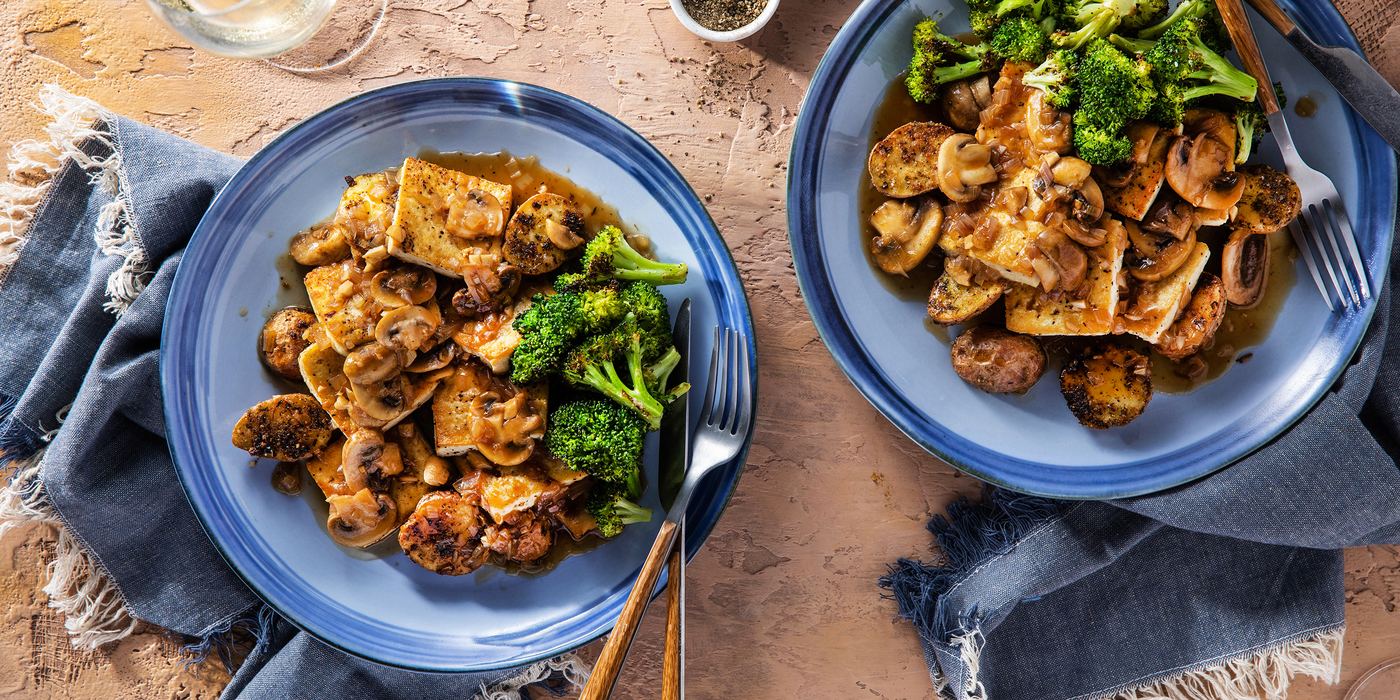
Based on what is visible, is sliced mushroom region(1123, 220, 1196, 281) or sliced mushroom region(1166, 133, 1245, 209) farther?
sliced mushroom region(1123, 220, 1196, 281)

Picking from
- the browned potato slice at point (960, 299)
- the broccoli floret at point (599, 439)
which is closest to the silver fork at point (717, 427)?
the broccoli floret at point (599, 439)

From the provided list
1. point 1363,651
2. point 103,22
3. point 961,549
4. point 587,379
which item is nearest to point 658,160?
point 587,379

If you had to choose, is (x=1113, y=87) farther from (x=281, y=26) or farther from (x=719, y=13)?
(x=281, y=26)

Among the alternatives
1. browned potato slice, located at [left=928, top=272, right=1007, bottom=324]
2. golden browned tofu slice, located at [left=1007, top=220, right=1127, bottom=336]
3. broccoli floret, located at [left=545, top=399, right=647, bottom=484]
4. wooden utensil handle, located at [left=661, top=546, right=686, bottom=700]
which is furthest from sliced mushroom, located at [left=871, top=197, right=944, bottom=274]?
wooden utensil handle, located at [left=661, top=546, right=686, bottom=700]

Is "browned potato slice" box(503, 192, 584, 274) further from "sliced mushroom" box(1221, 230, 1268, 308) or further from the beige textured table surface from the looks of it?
"sliced mushroom" box(1221, 230, 1268, 308)

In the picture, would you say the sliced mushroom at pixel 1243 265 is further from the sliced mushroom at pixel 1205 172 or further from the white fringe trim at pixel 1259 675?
the white fringe trim at pixel 1259 675

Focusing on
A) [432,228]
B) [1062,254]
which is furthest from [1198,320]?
[432,228]
